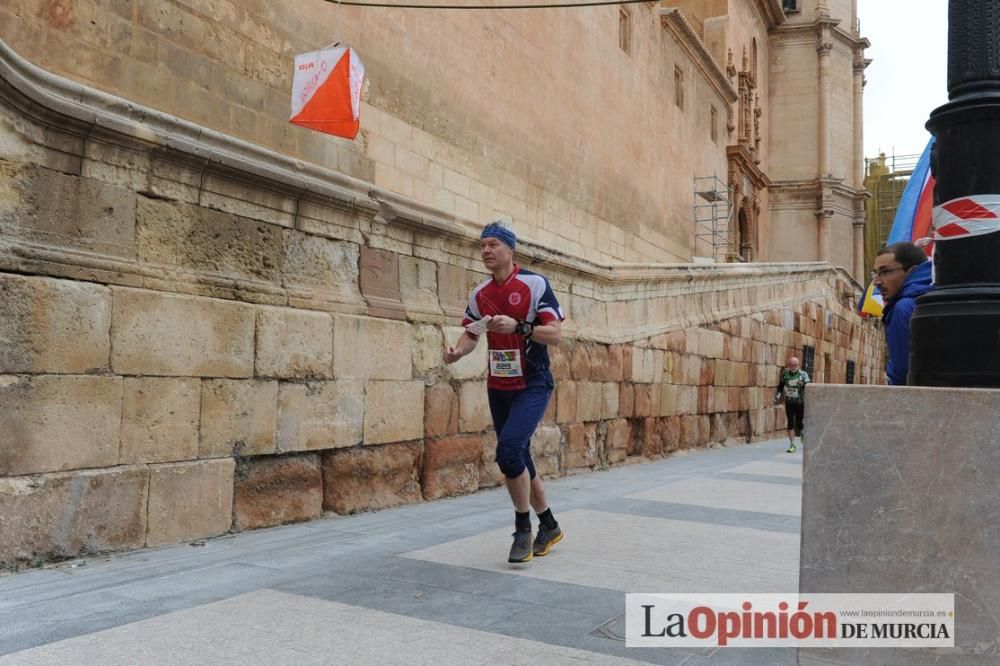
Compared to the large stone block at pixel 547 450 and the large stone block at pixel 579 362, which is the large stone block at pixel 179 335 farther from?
the large stone block at pixel 579 362

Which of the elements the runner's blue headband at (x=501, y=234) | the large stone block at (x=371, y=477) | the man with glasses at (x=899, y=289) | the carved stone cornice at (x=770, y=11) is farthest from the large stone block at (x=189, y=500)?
the carved stone cornice at (x=770, y=11)

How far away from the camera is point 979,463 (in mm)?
2541

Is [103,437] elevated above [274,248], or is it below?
below

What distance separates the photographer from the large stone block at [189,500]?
4742 mm

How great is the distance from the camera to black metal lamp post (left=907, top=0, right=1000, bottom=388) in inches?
106

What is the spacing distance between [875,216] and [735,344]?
38.2 meters

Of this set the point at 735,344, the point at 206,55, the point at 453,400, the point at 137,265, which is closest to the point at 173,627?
the point at 137,265

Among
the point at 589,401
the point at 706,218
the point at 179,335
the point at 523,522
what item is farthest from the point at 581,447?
the point at 706,218

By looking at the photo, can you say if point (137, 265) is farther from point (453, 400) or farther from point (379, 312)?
point (453, 400)

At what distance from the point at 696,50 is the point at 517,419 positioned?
687 inches

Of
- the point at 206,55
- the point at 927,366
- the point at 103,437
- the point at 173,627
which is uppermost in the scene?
the point at 206,55

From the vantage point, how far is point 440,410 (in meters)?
7.07

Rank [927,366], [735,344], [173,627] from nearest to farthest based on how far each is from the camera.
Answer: [927,366] → [173,627] → [735,344]

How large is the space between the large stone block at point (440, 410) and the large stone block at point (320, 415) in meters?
0.80
